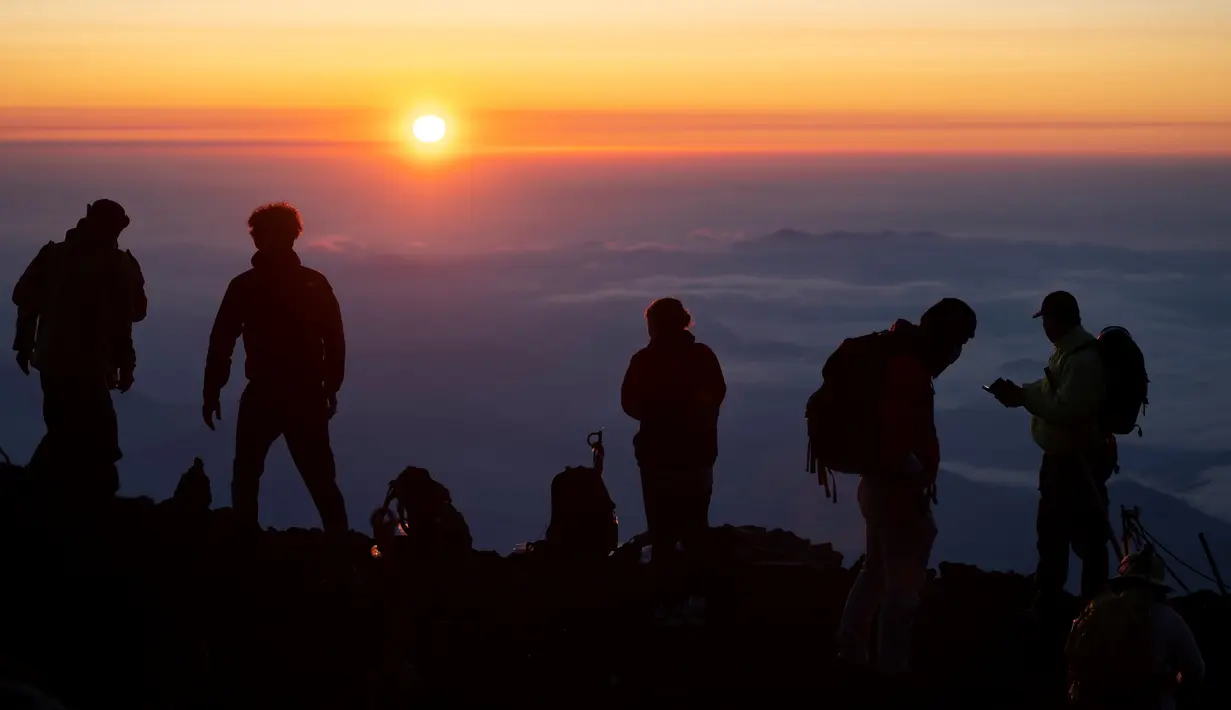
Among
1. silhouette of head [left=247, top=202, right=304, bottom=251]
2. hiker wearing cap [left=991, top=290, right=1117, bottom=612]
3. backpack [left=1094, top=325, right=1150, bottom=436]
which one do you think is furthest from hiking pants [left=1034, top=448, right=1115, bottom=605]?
silhouette of head [left=247, top=202, right=304, bottom=251]

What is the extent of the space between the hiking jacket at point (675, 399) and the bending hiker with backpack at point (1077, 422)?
1519mm

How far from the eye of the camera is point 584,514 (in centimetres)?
778

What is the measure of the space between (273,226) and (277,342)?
64cm

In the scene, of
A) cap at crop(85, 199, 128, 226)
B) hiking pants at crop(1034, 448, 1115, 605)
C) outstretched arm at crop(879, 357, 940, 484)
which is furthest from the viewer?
cap at crop(85, 199, 128, 226)

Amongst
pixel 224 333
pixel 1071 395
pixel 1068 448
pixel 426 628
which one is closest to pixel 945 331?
pixel 1071 395

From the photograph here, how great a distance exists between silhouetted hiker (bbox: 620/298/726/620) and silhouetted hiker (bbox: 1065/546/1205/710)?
7.39ft

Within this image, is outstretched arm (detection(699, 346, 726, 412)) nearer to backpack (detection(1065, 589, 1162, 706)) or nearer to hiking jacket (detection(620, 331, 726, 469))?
hiking jacket (detection(620, 331, 726, 469))

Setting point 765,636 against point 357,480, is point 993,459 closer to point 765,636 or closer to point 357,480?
point 357,480

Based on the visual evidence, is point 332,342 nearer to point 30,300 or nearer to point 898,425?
point 30,300

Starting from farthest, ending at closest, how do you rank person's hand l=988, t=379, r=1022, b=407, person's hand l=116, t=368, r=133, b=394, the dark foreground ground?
1. person's hand l=116, t=368, r=133, b=394
2. person's hand l=988, t=379, r=1022, b=407
3. the dark foreground ground

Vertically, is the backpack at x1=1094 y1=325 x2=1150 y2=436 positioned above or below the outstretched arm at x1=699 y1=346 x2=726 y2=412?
below

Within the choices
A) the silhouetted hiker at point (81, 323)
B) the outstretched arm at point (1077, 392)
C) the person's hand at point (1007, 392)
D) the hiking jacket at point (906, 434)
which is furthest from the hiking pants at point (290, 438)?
the outstretched arm at point (1077, 392)

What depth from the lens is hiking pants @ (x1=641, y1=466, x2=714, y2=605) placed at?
7055 millimetres

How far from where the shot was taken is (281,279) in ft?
22.6
